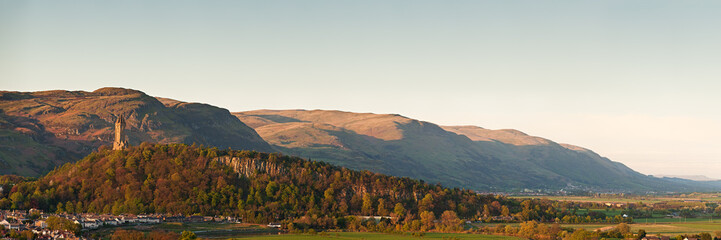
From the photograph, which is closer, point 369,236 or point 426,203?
point 369,236

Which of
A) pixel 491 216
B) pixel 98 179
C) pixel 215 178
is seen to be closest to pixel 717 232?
pixel 491 216

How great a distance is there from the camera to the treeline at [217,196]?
172500 mm

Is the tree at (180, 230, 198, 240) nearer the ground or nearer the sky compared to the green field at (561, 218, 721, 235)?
nearer the ground

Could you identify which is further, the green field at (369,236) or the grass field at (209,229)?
the green field at (369,236)

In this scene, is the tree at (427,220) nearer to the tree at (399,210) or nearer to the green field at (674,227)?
the tree at (399,210)

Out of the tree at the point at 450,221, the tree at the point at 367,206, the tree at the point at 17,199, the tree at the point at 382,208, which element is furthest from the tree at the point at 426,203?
the tree at the point at 17,199

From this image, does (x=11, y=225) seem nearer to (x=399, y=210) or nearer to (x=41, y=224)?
(x=41, y=224)

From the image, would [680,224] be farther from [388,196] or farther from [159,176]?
[159,176]

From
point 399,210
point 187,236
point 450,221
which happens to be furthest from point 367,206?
point 187,236

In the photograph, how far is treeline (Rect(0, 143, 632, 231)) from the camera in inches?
6791

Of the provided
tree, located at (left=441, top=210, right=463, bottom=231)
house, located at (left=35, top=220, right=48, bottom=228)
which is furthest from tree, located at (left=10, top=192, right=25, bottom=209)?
tree, located at (left=441, top=210, right=463, bottom=231)

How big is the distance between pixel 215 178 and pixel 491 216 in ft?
231

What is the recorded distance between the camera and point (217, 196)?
180625 mm

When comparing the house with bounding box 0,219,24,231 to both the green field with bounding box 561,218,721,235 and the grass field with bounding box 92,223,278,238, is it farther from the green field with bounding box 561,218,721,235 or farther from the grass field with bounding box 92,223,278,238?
the green field with bounding box 561,218,721,235
